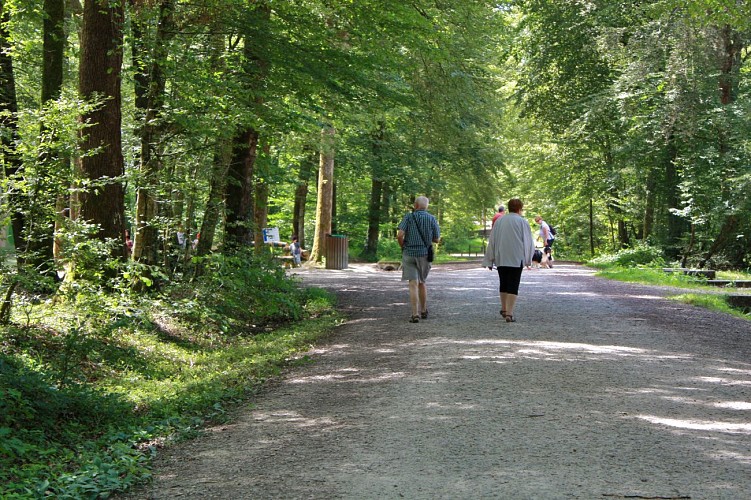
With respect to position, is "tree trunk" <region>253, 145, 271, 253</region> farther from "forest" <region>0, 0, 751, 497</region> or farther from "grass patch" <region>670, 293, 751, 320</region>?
"grass patch" <region>670, 293, 751, 320</region>

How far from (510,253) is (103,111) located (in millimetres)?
6658

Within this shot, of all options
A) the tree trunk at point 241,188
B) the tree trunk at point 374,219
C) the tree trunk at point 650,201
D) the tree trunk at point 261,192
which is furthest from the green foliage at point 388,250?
the tree trunk at point 241,188

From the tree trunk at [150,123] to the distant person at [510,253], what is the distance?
556cm

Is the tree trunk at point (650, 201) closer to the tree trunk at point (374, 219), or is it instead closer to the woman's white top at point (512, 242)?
the tree trunk at point (374, 219)

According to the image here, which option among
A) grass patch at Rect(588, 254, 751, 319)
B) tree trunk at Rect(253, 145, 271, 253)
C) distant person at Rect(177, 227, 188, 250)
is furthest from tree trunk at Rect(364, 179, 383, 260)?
distant person at Rect(177, 227, 188, 250)

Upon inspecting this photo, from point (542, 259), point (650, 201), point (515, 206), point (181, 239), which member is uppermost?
point (650, 201)

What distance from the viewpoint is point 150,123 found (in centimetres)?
1230

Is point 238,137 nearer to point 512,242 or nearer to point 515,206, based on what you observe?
point 515,206

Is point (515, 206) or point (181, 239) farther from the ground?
point (515, 206)

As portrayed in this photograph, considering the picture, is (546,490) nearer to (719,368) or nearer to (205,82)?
(719,368)

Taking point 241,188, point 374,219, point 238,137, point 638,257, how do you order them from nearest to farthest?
point 238,137 < point 241,188 < point 638,257 < point 374,219

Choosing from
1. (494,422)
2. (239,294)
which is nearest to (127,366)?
(239,294)

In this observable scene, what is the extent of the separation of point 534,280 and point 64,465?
1755 centimetres

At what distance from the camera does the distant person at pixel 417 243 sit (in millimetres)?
12852
